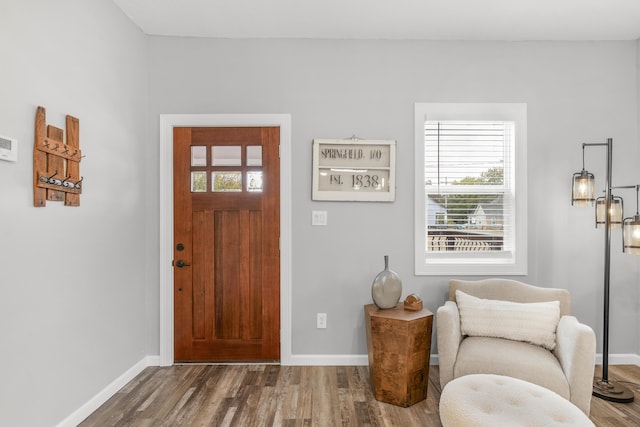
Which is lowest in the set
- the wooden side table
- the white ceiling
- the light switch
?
the wooden side table

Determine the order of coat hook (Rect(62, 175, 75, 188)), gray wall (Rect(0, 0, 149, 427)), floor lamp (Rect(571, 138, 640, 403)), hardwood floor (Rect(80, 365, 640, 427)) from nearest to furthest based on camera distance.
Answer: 1. gray wall (Rect(0, 0, 149, 427))
2. coat hook (Rect(62, 175, 75, 188))
3. hardwood floor (Rect(80, 365, 640, 427))
4. floor lamp (Rect(571, 138, 640, 403))

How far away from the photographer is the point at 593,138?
3.20m

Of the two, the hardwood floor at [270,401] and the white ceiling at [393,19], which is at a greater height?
the white ceiling at [393,19]

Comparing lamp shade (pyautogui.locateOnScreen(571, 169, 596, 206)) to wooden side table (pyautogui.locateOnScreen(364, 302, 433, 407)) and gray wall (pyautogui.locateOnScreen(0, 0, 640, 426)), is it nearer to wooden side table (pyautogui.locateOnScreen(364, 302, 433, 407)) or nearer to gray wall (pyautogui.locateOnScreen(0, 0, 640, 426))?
gray wall (pyautogui.locateOnScreen(0, 0, 640, 426))

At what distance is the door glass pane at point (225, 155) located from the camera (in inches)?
125

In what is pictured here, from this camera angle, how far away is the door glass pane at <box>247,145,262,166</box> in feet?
Result: 10.4

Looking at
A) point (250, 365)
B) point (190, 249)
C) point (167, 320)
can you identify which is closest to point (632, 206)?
point (250, 365)

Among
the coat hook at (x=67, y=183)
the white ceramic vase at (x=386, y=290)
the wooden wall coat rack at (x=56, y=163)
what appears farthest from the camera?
the white ceramic vase at (x=386, y=290)

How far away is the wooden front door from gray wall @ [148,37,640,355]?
0.20 m

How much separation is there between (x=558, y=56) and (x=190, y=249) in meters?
3.43

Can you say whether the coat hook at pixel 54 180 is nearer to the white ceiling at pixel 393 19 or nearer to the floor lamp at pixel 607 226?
the white ceiling at pixel 393 19

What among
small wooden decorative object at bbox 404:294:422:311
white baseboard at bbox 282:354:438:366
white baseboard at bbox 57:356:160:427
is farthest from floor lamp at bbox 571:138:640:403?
white baseboard at bbox 57:356:160:427

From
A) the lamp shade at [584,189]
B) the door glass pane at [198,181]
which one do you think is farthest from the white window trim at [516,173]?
the door glass pane at [198,181]

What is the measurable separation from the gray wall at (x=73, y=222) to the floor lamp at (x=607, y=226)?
3354mm
